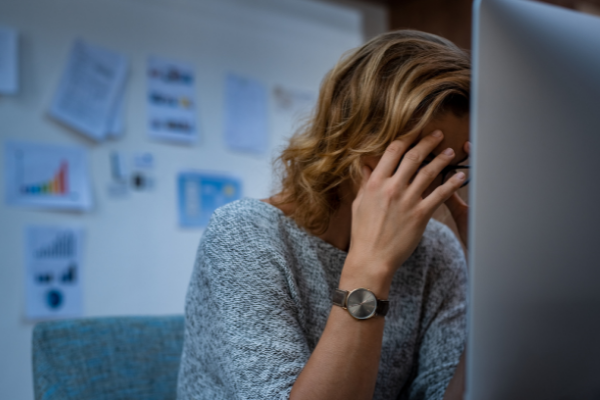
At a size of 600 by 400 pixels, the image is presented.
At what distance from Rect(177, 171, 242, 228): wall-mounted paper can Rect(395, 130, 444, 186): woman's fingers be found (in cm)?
124

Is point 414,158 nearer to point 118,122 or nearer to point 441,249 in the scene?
point 441,249

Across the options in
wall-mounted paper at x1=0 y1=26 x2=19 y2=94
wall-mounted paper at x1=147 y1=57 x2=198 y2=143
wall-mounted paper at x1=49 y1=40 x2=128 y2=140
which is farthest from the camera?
wall-mounted paper at x1=147 y1=57 x2=198 y2=143

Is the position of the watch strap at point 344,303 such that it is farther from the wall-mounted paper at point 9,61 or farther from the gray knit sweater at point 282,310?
the wall-mounted paper at point 9,61

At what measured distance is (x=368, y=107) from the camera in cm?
79

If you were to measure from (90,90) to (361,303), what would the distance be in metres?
1.38

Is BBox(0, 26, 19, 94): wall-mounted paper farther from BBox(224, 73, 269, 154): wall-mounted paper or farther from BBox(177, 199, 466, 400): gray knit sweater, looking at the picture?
BBox(177, 199, 466, 400): gray knit sweater

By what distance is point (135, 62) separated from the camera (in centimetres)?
176

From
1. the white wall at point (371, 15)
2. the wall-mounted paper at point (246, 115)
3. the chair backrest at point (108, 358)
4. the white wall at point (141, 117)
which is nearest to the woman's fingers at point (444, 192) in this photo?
the chair backrest at point (108, 358)

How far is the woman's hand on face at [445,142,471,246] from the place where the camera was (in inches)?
37.7

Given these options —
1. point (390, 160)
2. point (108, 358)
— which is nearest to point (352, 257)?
point (390, 160)

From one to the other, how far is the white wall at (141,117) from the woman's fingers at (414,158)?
0.71m

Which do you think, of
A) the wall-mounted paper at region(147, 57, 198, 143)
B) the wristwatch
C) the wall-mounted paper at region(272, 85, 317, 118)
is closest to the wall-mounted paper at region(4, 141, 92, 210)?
the wall-mounted paper at region(147, 57, 198, 143)

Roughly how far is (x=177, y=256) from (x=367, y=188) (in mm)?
1272

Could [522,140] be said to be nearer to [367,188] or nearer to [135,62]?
[367,188]
